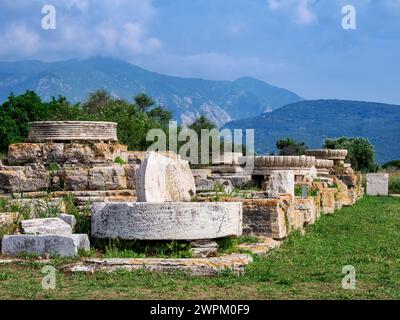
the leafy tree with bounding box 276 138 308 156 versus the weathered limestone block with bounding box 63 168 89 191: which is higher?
the leafy tree with bounding box 276 138 308 156

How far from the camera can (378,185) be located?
39.7 meters

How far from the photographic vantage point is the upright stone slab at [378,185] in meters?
39.5

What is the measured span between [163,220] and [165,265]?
920 mm

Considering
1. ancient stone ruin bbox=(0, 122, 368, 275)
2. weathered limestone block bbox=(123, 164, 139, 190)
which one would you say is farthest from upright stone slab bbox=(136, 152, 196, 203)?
weathered limestone block bbox=(123, 164, 139, 190)

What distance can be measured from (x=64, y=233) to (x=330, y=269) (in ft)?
12.3

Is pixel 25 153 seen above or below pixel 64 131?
below

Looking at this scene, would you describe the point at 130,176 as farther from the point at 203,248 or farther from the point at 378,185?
the point at 378,185

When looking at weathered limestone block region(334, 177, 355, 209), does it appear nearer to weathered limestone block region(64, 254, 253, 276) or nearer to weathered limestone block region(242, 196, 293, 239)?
weathered limestone block region(242, 196, 293, 239)

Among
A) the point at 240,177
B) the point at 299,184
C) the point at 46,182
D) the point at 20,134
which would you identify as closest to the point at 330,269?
the point at 46,182

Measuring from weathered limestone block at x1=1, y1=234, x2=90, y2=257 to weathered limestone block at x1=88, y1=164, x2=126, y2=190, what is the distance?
242 inches

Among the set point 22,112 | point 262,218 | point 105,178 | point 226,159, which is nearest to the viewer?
point 262,218

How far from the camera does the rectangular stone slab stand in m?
10.1

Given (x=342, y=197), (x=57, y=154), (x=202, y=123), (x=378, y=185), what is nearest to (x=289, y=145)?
(x=202, y=123)

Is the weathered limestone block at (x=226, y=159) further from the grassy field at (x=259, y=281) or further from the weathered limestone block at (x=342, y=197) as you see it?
the grassy field at (x=259, y=281)
